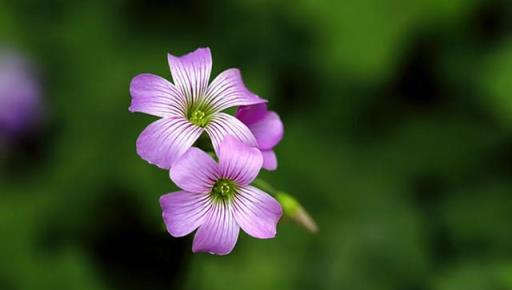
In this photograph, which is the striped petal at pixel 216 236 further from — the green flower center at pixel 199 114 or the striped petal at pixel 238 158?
the green flower center at pixel 199 114

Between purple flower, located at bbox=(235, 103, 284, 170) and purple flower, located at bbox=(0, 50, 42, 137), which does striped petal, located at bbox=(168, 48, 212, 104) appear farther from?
purple flower, located at bbox=(0, 50, 42, 137)

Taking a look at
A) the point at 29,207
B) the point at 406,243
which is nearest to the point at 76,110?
the point at 29,207

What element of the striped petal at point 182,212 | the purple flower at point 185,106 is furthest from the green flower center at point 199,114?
the striped petal at point 182,212

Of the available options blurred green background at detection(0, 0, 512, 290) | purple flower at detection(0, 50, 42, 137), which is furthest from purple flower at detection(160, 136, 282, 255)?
purple flower at detection(0, 50, 42, 137)

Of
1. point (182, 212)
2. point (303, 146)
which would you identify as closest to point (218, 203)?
point (182, 212)

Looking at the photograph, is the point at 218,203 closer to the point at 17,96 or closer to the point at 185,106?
the point at 185,106

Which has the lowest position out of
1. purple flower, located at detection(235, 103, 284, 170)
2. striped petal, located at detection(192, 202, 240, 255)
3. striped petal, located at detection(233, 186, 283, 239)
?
striped petal, located at detection(192, 202, 240, 255)

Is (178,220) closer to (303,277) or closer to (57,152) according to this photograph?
(303,277)
